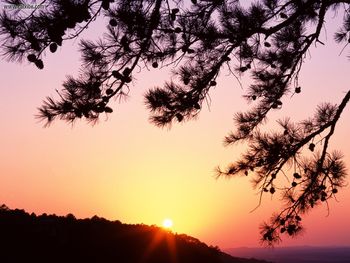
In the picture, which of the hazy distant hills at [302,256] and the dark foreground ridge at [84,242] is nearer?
the dark foreground ridge at [84,242]

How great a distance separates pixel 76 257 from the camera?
596 cm

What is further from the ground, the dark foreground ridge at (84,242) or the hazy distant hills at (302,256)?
the hazy distant hills at (302,256)

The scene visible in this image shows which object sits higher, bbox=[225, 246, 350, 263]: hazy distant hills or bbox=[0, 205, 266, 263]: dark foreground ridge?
bbox=[225, 246, 350, 263]: hazy distant hills

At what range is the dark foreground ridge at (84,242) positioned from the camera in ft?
19.5

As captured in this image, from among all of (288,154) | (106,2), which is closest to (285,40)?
(288,154)

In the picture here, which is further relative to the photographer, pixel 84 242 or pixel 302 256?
pixel 302 256

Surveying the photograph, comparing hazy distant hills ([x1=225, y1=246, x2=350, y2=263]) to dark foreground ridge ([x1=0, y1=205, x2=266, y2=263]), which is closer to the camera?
dark foreground ridge ([x1=0, y1=205, x2=266, y2=263])

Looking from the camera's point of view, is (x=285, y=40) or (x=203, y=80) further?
(x=285, y=40)

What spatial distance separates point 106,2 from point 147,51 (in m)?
1.19

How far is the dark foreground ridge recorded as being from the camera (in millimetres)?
5930

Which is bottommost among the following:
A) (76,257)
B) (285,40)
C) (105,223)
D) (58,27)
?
(76,257)

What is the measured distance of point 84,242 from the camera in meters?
6.40

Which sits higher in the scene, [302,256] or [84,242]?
[302,256]

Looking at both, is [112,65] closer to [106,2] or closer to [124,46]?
[124,46]
